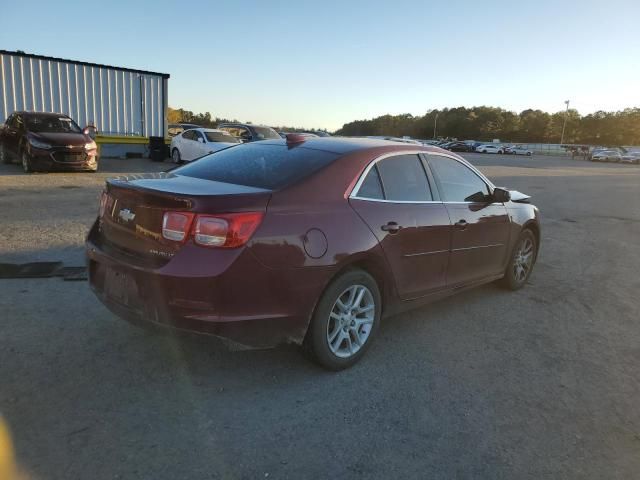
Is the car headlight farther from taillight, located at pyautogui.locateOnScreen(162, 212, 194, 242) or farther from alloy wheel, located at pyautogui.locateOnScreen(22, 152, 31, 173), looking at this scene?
taillight, located at pyautogui.locateOnScreen(162, 212, 194, 242)

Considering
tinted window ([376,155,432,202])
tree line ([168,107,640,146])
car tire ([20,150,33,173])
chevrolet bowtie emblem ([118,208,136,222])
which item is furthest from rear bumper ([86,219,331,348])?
tree line ([168,107,640,146])

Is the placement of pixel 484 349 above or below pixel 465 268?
below

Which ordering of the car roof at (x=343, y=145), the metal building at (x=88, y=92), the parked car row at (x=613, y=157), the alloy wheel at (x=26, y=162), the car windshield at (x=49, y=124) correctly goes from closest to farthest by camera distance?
the car roof at (x=343, y=145) < the alloy wheel at (x=26, y=162) < the car windshield at (x=49, y=124) < the metal building at (x=88, y=92) < the parked car row at (x=613, y=157)

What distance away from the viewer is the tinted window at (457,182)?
450 cm

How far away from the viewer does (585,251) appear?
8.23 meters

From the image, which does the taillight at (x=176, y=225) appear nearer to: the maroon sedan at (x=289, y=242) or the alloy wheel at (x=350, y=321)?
the maroon sedan at (x=289, y=242)

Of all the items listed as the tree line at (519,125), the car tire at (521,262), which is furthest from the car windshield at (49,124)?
the tree line at (519,125)

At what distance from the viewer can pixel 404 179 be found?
414cm

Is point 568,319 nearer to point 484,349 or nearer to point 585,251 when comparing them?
point 484,349

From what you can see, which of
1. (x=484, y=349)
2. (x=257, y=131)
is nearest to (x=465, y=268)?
(x=484, y=349)

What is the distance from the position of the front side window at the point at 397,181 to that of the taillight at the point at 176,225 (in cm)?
126

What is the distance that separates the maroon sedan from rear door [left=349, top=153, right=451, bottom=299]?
0.04ft

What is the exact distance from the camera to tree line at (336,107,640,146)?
103 metres

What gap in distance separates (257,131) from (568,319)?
17609mm
